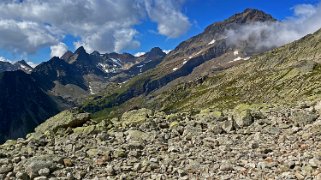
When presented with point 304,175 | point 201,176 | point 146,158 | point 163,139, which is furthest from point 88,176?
point 304,175

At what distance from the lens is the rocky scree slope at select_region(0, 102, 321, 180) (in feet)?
49.8

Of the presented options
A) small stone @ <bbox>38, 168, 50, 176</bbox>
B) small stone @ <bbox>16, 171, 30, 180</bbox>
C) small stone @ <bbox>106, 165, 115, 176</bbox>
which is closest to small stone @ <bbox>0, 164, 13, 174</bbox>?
small stone @ <bbox>16, 171, 30, 180</bbox>

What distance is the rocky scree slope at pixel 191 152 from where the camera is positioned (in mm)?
15188

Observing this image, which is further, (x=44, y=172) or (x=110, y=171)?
(x=110, y=171)

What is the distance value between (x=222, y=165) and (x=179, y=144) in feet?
14.5

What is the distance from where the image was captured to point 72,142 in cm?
2222

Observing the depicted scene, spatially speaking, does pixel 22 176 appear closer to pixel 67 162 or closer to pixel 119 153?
pixel 67 162

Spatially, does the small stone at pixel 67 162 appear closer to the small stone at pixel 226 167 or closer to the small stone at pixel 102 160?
the small stone at pixel 102 160

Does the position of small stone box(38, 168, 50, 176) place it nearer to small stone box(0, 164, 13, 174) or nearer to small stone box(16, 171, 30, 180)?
small stone box(16, 171, 30, 180)

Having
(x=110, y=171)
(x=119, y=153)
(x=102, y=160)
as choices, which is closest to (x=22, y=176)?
(x=110, y=171)

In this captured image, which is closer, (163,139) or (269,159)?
(269,159)

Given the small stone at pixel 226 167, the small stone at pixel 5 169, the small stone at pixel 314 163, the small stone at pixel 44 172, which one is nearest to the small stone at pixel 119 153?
the small stone at pixel 44 172

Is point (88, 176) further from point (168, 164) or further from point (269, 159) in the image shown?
point (269, 159)

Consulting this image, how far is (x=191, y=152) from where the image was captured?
18.1m
